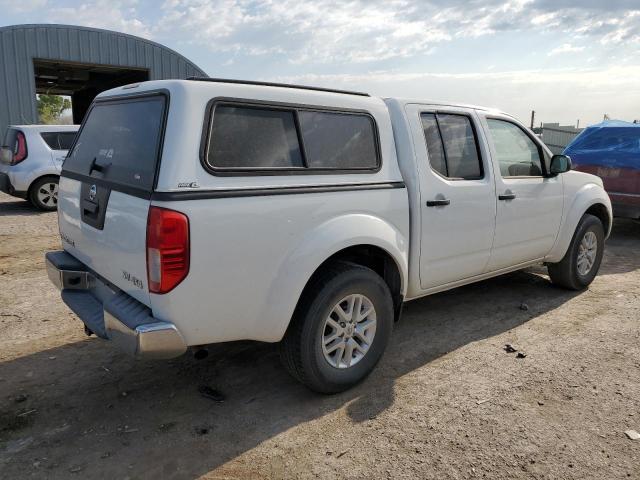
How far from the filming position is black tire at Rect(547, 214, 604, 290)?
17.4 ft

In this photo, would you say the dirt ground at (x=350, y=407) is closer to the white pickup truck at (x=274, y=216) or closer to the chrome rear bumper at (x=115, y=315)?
the white pickup truck at (x=274, y=216)

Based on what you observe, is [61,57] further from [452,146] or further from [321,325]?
[321,325]

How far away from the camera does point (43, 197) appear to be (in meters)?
10.1

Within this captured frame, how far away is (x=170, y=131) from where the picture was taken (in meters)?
2.67

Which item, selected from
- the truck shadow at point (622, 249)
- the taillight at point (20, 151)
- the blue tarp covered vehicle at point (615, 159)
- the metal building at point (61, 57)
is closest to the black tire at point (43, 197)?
the taillight at point (20, 151)

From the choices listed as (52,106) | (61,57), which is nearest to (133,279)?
(61,57)

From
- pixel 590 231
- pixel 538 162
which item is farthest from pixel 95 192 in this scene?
pixel 590 231

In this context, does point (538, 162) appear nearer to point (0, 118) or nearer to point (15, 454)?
point (15, 454)

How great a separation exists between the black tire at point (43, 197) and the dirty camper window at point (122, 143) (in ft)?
23.3

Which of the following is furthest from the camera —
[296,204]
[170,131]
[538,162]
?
[538,162]

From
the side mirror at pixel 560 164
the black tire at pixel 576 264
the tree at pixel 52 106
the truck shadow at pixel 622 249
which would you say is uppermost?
the tree at pixel 52 106

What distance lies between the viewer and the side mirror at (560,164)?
4.79 m

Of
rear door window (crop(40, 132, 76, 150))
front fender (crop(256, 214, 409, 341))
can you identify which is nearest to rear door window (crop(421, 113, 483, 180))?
front fender (crop(256, 214, 409, 341))

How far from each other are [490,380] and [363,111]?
6.67 ft
